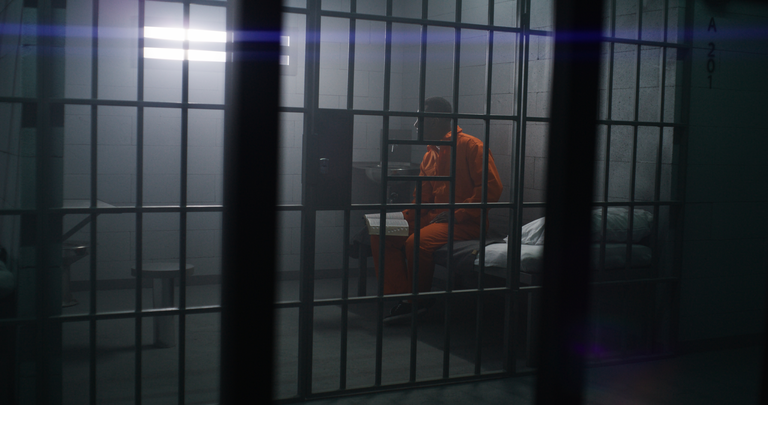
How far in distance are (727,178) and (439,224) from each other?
161 centimetres

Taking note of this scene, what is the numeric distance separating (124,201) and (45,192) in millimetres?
2588

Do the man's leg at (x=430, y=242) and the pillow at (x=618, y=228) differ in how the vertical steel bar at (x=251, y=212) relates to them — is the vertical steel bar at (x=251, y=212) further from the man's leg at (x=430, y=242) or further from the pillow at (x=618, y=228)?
the man's leg at (x=430, y=242)

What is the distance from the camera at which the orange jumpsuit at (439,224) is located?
357 centimetres

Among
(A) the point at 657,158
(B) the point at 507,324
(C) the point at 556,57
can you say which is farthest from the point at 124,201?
(C) the point at 556,57

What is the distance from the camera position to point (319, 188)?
262cm

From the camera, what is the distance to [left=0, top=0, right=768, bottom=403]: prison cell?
227cm

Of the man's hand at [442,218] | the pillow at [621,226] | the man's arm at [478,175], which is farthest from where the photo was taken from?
the man's hand at [442,218]

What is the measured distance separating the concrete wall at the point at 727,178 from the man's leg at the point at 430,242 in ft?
3.95

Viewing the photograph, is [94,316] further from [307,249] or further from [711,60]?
[711,60]

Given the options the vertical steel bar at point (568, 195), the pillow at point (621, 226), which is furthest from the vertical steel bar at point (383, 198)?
the vertical steel bar at point (568, 195)

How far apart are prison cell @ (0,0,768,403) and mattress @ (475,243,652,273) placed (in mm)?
18

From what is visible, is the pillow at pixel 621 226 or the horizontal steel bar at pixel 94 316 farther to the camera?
the pillow at pixel 621 226

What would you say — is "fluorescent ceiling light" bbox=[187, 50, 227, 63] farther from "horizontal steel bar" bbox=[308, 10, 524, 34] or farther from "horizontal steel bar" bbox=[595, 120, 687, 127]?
"horizontal steel bar" bbox=[595, 120, 687, 127]

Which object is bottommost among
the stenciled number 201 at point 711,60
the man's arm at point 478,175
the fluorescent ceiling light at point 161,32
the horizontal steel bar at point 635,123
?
the man's arm at point 478,175
